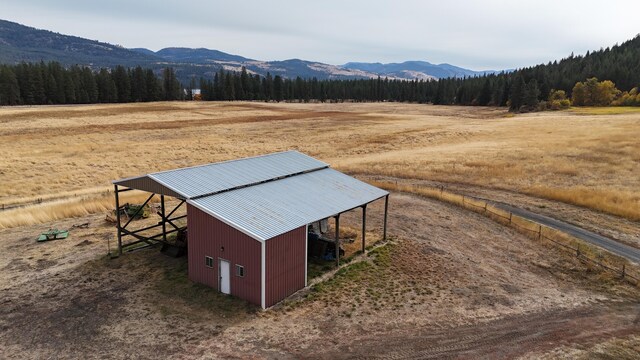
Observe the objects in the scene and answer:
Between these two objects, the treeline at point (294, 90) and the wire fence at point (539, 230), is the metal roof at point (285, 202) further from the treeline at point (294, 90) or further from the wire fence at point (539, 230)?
the treeline at point (294, 90)

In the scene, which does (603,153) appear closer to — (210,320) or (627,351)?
(627,351)

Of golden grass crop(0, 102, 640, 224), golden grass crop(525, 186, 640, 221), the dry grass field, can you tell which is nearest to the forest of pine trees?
golden grass crop(0, 102, 640, 224)

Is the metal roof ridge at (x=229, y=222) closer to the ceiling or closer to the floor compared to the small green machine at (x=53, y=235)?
closer to the ceiling

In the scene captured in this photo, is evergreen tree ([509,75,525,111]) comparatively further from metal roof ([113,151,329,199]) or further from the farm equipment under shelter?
the farm equipment under shelter

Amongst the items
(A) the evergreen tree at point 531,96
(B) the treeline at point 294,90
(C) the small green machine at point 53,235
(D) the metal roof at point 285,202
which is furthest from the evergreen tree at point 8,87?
(A) the evergreen tree at point 531,96

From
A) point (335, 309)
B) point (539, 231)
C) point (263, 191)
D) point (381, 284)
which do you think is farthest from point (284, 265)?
point (539, 231)

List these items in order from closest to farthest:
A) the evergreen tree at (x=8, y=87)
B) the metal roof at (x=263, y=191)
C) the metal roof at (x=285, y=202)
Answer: the metal roof at (x=285, y=202) < the metal roof at (x=263, y=191) < the evergreen tree at (x=8, y=87)
